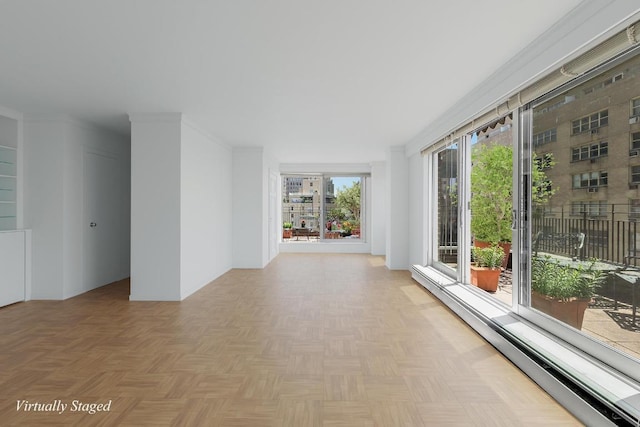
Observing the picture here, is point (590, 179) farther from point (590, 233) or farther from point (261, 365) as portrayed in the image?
point (261, 365)

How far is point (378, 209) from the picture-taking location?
1049 cm

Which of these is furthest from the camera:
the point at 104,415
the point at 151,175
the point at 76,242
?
the point at 76,242

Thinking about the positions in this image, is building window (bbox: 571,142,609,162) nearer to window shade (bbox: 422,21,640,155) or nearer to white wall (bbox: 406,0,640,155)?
window shade (bbox: 422,21,640,155)

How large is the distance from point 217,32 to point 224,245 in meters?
5.22

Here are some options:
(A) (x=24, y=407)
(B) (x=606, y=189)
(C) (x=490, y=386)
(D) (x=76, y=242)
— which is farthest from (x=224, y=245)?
(B) (x=606, y=189)

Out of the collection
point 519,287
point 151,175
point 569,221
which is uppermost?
point 151,175

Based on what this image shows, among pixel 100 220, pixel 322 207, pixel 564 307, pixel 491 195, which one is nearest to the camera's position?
pixel 564 307

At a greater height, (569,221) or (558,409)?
(569,221)

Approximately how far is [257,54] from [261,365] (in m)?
2.58

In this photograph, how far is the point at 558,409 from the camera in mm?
2326

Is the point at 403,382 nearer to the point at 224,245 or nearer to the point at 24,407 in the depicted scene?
the point at 24,407

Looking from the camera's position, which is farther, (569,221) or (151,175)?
(151,175)

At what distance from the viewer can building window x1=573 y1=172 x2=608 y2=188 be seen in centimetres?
255

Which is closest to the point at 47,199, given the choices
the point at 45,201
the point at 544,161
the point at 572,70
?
the point at 45,201
